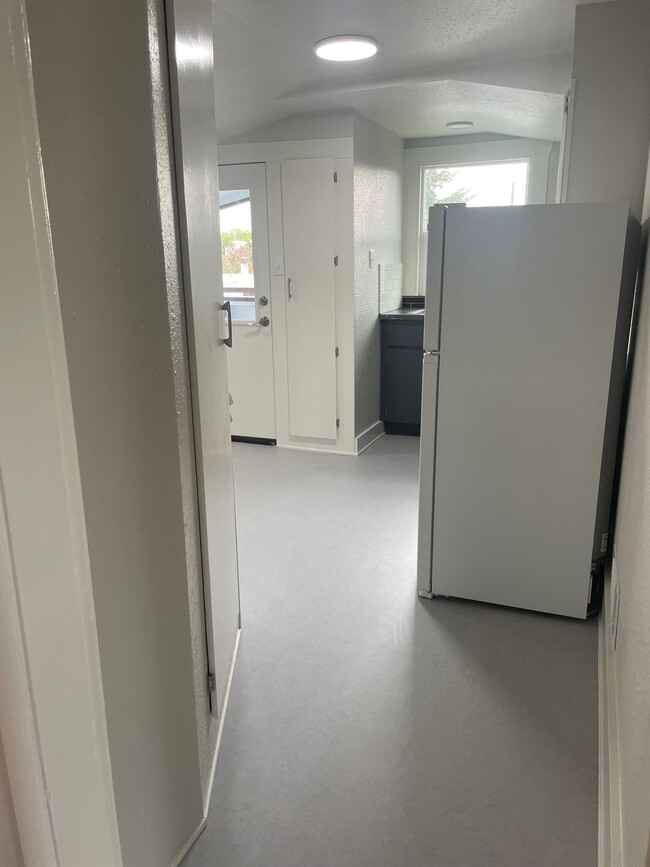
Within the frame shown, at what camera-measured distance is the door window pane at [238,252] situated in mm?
4188

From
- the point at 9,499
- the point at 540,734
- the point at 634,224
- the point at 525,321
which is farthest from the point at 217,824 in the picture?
the point at 634,224

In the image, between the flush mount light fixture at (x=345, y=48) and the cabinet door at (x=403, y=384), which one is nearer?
the flush mount light fixture at (x=345, y=48)

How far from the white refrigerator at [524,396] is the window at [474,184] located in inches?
104

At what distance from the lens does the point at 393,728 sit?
179 centimetres

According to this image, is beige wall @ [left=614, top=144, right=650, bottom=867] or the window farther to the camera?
the window

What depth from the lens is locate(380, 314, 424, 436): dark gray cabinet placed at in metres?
4.54

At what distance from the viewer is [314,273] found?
13.4 feet

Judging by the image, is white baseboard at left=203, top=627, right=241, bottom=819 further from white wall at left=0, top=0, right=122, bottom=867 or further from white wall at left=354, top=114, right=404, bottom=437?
white wall at left=354, top=114, right=404, bottom=437

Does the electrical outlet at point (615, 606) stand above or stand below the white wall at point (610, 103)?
below

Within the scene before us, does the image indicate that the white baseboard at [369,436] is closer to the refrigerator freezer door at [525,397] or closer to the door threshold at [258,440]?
the door threshold at [258,440]

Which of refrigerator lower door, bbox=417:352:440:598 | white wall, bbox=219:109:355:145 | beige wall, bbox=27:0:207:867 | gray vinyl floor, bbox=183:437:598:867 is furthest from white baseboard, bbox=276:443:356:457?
beige wall, bbox=27:0:207:867

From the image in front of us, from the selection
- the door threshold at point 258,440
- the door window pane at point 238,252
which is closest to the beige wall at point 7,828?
the door window pane at point 238,252

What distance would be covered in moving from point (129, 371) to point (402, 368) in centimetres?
364

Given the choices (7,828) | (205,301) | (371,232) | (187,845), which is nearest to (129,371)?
(205,301)
